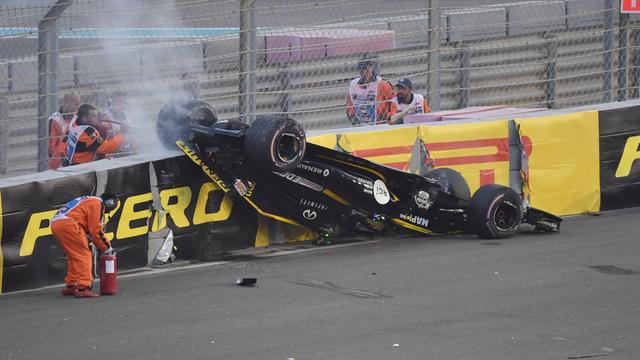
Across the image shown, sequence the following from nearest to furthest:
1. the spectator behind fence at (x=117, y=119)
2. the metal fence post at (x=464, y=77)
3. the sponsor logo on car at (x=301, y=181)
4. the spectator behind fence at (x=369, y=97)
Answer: the sponsor logo on car at (x=301, y=181), the spectator behind fence at (x=117, y=119), the spectator behind fence at (x=369, y=97), the metal fence post at (x=464, y=77)

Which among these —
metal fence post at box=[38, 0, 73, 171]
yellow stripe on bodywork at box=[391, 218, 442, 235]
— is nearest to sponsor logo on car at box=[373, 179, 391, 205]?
yellow stripe on bodywork at box=[391, 218, 442, 235]

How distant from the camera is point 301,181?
10.5 m

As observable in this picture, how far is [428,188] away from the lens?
10891 mm

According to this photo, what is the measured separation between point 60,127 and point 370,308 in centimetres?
374

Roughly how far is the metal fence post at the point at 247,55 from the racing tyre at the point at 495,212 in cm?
227

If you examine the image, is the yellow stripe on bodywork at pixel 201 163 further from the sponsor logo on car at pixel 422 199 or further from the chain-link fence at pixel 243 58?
the sponsor logo on car at pixel 422 199

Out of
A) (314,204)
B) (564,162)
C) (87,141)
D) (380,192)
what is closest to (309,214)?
(314,204)

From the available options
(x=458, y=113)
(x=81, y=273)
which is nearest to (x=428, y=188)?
(x=458, y=113)

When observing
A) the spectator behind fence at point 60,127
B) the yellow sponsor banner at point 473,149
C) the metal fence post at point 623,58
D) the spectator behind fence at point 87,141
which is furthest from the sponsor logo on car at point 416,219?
the metal fence post at point 623,58

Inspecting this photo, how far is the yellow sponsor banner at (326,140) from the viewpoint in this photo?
10978 millimetres

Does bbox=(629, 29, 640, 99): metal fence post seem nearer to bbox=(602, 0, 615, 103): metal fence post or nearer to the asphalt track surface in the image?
bbox=(602, 0, 615, 103): metal fence post

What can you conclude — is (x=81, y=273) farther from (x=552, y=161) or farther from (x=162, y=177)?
(x=552, y=161)

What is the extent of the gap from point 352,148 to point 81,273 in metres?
3.27

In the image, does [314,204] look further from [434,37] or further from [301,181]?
[434,37]
